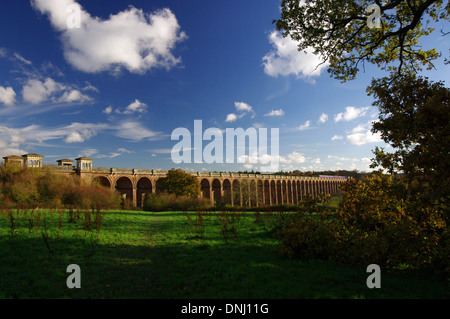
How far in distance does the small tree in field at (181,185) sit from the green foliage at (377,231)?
24524mm

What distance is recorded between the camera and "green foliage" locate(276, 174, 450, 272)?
592 centimetres

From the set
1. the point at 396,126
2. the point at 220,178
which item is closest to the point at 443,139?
the point at 396,126

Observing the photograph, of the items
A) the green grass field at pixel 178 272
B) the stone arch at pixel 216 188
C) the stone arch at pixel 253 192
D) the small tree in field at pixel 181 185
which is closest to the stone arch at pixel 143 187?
the small tree in field at pixel 181 185

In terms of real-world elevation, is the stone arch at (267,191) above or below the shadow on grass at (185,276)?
below

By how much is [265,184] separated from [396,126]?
5918 centimetres

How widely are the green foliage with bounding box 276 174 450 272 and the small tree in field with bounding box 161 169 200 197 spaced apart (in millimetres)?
24524

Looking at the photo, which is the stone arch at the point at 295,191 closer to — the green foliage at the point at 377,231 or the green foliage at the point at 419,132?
the green foliage at the point at 377,231

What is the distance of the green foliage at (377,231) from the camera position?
5.92 meters

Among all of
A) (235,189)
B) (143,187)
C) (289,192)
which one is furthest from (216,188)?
(289,192)

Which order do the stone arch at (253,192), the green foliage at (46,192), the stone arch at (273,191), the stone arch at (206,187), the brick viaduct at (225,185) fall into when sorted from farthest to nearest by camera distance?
the stone arch at (273,191)
the stone arch at (253,192)
the stone arch at (206,187)
the brick viaduct at (225,185)
the green foliage at (46,192)

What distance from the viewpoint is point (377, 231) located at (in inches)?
270

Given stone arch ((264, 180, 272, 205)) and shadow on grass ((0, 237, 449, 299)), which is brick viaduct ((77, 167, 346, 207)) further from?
shadow on grass ((0, 237, 449, 299))

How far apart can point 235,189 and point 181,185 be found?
24942mm
